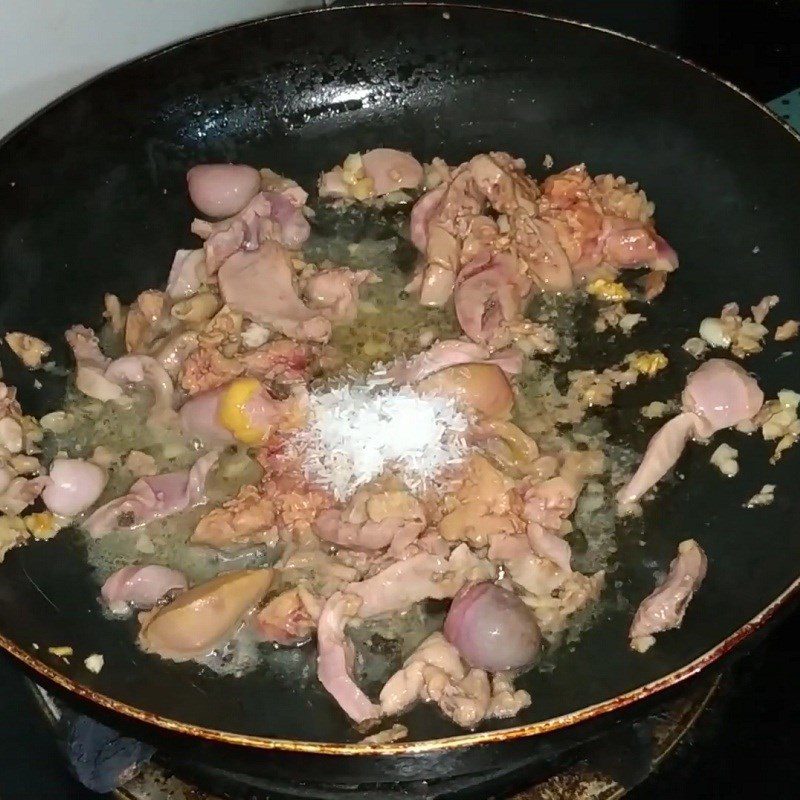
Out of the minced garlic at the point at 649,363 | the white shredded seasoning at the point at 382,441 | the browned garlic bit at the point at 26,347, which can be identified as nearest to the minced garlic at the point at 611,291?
the minced garlic at the point at 649,363

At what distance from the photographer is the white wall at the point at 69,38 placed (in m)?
1.44

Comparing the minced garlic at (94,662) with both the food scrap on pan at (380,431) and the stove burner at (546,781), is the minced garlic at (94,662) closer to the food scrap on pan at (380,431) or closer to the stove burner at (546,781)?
the food scrap on pan at (380,431)

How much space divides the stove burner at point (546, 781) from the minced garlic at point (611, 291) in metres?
0.60

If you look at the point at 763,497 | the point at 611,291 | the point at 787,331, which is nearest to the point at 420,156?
the point at 611,291

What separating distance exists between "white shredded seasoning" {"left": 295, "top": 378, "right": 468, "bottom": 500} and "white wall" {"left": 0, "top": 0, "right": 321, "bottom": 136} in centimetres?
74

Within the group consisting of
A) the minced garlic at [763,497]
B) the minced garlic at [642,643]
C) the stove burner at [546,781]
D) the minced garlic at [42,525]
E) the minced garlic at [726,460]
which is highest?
the minced garlic at [42,525]

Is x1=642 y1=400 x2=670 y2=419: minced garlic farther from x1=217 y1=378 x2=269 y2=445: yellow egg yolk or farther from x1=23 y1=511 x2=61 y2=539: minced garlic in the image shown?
x1=23 y1=511 x2=61 y2=539: minced garlic

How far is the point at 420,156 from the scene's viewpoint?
1660 millimetres

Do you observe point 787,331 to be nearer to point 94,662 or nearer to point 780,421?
point 780,421

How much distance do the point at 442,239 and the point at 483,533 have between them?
0.52 m

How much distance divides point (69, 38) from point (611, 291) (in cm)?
98

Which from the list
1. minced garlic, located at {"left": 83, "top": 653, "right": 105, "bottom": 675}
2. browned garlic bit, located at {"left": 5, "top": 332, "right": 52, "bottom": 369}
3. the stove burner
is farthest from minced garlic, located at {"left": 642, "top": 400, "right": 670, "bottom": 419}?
browned garlic bit, located at {"left": 5, "top": 332, "right": 52, "bottom": 369}

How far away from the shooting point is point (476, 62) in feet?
5.39

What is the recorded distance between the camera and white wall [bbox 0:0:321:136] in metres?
1.44
